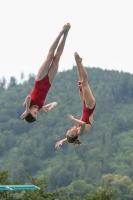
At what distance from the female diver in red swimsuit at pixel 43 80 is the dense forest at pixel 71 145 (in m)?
108

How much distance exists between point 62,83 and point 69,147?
3886 cm

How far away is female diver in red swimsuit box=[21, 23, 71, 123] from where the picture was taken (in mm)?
18453

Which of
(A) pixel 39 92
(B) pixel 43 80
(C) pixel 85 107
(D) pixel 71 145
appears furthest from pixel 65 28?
(D) pixel 71 145

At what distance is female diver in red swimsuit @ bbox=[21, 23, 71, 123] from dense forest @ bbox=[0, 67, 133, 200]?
10795cm

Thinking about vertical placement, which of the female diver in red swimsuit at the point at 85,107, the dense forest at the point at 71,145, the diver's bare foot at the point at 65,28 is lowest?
the female diver in red swimsuit at the point at 85,107

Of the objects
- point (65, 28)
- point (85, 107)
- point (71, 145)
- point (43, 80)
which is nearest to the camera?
point (65, 28)

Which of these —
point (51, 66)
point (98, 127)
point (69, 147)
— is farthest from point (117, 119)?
point (51, 66)

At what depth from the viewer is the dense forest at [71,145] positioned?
15012 cm

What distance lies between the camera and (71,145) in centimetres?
15288

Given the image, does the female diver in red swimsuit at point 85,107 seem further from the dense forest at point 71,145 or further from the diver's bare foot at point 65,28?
the dense forest at point 71,145

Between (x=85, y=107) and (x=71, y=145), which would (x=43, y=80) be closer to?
(x=85, y=107)

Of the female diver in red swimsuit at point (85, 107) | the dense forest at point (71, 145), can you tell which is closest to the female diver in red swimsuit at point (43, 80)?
the female diver in red swimsuit at point (85, 107)

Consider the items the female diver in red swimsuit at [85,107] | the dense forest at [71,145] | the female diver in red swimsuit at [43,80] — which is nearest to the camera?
the female diver in red swimsuit at [43,80]

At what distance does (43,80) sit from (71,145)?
134601mm
